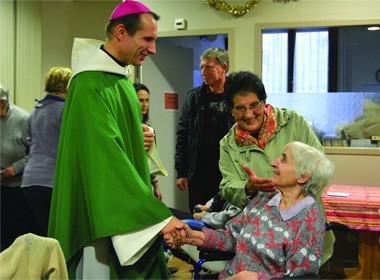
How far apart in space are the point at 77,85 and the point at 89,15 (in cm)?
507

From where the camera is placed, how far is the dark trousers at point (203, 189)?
11.6 feet

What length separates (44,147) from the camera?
3.07m

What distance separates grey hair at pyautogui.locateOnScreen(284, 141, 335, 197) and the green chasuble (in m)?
0.62

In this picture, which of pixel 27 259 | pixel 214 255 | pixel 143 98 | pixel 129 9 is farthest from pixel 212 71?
pixel 27 259

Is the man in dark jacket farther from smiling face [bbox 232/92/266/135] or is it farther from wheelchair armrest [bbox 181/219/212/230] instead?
smiling face [bbox 232/92/266/135]

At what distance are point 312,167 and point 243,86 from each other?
0.49m

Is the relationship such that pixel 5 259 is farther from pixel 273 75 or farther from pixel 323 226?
pixel 273 75

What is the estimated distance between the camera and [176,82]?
17.0 ft

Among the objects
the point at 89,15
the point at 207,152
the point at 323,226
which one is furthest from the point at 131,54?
the point at 89,15

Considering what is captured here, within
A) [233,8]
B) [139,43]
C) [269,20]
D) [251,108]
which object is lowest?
[251,108]

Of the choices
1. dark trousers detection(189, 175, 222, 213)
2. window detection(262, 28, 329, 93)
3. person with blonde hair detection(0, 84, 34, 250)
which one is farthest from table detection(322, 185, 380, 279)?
person with blonde hair detection(0, 84, 34, 250)

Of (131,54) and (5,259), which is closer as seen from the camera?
(5,259)

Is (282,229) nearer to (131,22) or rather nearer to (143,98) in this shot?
(131,22)

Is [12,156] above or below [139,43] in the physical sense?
below
